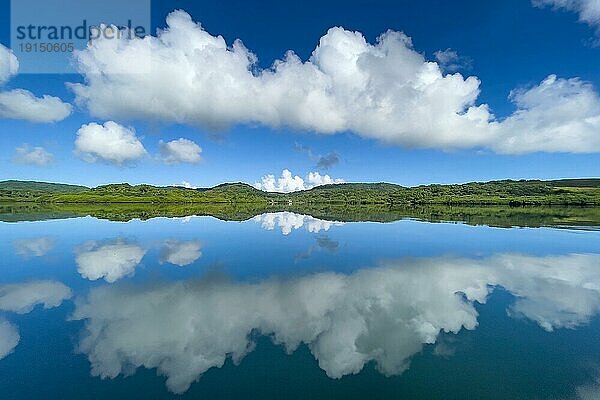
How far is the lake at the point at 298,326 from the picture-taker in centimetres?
909

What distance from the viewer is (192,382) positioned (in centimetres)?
916

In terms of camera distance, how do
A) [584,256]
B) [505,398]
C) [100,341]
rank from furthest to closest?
[584,256]
[100,341]
[505,398]

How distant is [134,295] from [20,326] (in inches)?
173

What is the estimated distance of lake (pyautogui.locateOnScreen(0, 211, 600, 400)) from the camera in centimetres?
909

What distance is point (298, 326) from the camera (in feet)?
42.6

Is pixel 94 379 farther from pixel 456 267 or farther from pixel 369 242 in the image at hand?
pixel 369 242

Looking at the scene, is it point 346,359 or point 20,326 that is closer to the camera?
point 346,359

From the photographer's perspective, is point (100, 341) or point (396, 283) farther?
point (396, 283)

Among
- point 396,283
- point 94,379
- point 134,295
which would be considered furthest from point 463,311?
point 134,295

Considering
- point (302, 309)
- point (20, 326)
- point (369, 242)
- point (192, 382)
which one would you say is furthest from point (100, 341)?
point (369, 242)

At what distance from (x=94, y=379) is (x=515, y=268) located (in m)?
23.4

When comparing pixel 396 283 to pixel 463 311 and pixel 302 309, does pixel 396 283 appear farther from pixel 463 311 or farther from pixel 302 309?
pixel 302 309

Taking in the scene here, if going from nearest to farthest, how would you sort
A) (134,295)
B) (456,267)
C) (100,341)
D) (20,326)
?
(100,341), (20,326), (134,295), (456,267)

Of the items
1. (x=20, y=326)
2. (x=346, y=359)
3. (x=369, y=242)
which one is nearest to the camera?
(x=346, y=359)
